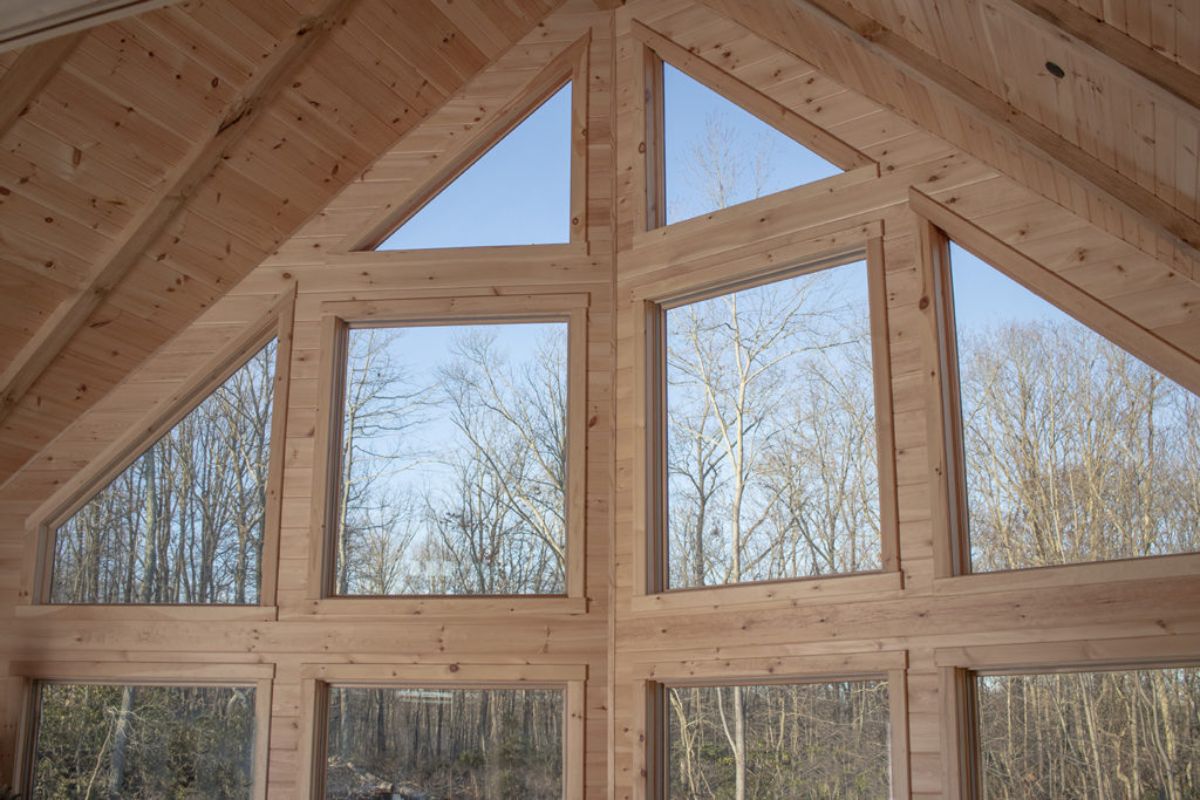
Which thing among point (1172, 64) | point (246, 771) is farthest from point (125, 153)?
point (1172, 64)

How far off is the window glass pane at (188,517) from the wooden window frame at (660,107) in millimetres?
2175

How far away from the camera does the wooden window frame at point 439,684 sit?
564 cm

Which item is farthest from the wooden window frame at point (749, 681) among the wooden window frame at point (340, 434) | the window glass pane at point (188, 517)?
the window glass pane at point (188, 517)

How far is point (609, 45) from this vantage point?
255 inches

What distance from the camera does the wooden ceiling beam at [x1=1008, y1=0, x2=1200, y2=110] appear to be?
138 inches


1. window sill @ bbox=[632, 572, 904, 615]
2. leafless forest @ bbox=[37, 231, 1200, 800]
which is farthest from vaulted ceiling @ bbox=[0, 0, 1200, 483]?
window sill @ bbox=[632, 572, 904, 615]

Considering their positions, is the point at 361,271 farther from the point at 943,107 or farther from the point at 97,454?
the point at 943,107

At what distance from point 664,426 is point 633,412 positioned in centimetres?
17

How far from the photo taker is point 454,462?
620 cm

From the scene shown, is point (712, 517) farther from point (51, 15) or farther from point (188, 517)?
point (51, 15)

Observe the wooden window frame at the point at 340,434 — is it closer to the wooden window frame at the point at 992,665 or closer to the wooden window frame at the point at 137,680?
the wooden window frame at the point at 137,680

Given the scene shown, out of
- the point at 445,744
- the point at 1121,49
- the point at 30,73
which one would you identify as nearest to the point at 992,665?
the point at 1121,49

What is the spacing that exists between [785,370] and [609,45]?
2.13m

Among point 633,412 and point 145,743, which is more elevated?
point 633,412
